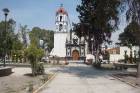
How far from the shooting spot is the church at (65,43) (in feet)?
381

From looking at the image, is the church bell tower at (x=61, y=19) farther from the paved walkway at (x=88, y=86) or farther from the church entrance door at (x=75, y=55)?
the paved walkway at (x=88, y=86)

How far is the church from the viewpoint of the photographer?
116 metres

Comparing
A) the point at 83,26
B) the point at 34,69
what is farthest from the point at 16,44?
the point at 34,69

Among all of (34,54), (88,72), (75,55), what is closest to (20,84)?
(34,54)

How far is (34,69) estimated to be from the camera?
34.9 meters

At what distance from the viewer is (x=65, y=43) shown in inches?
4631

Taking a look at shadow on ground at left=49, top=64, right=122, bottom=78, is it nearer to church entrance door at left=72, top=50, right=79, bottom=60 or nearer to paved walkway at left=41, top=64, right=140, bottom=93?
paved walkway at left=41, top=64, right=140, bottom=93

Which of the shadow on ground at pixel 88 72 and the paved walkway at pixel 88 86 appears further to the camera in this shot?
the shadow on ground at pixel 88 72

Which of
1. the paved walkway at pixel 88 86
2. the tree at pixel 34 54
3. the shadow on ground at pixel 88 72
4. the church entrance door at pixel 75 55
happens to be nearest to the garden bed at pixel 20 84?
the paved walkway at pixel 88 86

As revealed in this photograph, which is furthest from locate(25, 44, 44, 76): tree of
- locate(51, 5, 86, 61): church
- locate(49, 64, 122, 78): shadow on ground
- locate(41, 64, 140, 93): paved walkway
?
locate(51, 5, 86, 61): church

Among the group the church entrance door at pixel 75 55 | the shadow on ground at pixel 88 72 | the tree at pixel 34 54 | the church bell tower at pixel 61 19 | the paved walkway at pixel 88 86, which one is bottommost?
the paved walkway at pixel 88 86

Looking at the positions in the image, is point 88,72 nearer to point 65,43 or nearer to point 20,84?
point 20,84

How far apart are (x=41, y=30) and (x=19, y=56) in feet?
249

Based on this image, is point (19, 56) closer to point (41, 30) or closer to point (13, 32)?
point (13, 32)
